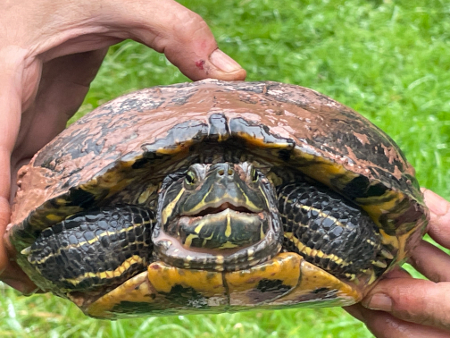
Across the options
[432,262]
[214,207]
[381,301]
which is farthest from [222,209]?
[432,262]

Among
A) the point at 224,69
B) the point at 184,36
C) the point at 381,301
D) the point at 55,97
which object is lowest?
the point at 381,301

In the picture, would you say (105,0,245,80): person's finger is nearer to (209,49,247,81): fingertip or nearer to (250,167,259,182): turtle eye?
(209,49,247,81): fingertip

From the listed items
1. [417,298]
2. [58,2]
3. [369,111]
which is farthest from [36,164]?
[369,111]

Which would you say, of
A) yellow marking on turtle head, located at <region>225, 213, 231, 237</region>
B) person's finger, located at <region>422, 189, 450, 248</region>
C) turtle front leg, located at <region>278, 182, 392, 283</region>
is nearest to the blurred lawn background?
person's finger, located at <region>422, 189, 450, 248</region>

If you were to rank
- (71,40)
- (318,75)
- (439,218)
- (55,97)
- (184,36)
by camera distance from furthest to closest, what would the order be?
(318,75) < (55,97) < (71,40) < (184,36) < (439,218)

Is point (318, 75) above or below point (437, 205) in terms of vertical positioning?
below

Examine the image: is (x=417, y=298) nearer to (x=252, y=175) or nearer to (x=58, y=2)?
(x=252, y=175)

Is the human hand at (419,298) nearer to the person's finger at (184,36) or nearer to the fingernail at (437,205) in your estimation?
the fingernail at (437,205)

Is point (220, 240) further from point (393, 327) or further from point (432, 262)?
point (432, 262)
